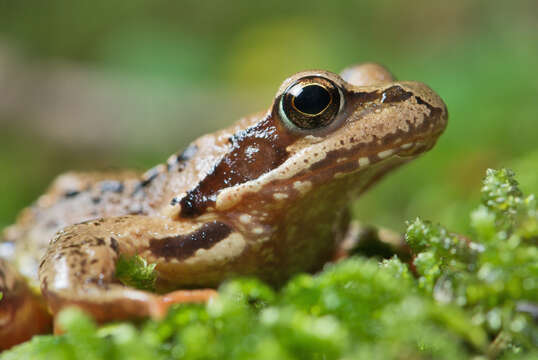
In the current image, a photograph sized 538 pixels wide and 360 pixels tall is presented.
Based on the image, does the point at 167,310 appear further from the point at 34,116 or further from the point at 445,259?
the point at 34,116

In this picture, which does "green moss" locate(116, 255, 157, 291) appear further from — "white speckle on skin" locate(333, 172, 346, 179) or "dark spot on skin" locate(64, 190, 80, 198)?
"dark spot on skin" locate(64, 190, 80, 198)

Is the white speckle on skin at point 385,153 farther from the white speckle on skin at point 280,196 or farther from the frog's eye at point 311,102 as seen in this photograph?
the white speckle on skin at point 280,196

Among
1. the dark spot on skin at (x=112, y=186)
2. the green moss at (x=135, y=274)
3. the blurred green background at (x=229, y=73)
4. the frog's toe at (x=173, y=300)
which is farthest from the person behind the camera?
the blurred green background at (x=229, y=73)

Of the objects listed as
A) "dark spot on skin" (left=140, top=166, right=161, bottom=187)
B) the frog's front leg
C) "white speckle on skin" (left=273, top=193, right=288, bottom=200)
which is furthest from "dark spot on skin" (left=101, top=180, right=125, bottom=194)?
"white speckle on skin" (left=273, top=193, right=288, bottom=200)

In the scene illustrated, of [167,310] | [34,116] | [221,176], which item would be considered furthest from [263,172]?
[34,116]

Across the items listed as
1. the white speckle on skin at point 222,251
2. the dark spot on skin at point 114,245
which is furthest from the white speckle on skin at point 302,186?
the dark spot on skin at point 114,245

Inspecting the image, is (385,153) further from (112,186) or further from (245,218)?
(112,186)
